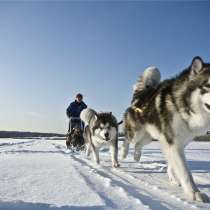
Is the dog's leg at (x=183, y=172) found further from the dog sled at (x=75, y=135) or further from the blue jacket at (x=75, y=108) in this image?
the dog sled at (x=75, y=135)

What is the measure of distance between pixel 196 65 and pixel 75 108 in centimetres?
820

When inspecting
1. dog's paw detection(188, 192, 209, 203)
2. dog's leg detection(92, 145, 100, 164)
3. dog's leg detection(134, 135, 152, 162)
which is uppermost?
dog's leg detection(134, 135, 152, 162)

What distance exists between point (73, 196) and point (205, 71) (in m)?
1.77

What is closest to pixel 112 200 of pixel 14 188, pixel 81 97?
pixel 14 188

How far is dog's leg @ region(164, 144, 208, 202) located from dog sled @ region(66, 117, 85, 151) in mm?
8309

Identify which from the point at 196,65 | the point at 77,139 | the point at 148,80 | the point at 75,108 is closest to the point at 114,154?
the point at 148,80

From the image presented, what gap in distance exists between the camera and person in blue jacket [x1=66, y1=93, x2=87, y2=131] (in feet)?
38.0

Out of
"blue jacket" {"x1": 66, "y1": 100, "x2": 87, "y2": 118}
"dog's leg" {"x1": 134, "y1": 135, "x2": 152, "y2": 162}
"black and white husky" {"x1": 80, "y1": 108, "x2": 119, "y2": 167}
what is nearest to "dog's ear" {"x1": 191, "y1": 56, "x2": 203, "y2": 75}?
"dog's leg" {"x1": 134, "y1": 135, "x2": 152, "y2": 162}

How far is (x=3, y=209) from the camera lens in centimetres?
253

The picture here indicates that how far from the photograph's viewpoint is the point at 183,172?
3.59 metres

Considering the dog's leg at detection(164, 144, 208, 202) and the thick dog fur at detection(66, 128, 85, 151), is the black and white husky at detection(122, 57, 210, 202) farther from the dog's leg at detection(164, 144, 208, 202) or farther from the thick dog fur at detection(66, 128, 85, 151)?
the thick dog fur at detection(66, 128, 85, 151)

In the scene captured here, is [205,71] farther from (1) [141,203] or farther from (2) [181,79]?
(1) [141,203]

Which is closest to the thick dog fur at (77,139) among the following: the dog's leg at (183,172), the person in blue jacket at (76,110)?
the person in blue jacket at (76,110)

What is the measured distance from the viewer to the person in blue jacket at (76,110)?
11.6 metres
